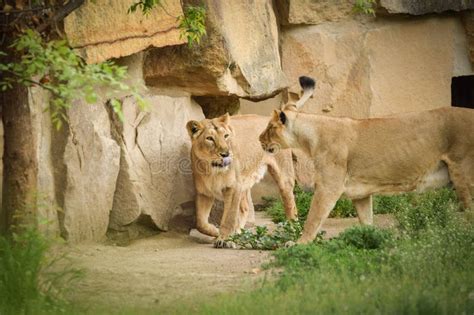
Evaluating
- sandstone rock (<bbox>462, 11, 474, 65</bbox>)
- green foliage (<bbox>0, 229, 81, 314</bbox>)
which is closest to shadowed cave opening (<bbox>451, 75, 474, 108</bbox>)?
sandstone rock (<bbox>462, 11, 474, 65</bbox>)

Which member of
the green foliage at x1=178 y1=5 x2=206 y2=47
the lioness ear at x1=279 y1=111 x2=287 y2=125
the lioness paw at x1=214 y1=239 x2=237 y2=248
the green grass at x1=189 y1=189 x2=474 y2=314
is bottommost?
the lioness paw at x1=214 y1=239 x2=237 y2=248

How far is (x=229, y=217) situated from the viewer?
1049 centimetres

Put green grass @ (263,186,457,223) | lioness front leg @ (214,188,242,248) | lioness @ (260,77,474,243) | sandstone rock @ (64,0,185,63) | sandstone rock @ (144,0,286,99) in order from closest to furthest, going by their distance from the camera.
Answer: sandstone rock @ (64,0,185,63)
lioness @ (260,77,474,243)
lioness front leg @ (214,188,242,248)
sandstone rock @ (144,0,286,99)
green grass @ (263,186,457,223)

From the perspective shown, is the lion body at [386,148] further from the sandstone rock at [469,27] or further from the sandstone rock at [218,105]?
the sandstone rock at [469,27]

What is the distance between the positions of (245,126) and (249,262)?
2972 mm

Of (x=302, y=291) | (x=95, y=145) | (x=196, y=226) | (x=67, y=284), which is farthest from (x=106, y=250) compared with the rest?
(x=302, y=291)

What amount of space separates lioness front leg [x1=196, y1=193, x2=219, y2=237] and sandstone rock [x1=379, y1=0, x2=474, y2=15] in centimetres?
368

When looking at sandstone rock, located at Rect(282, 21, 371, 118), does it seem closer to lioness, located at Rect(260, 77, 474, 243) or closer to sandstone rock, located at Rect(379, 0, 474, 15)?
sandstone rock, located at Rect(379, 0, 474, 15)

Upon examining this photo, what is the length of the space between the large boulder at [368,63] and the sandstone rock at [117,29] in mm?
2829

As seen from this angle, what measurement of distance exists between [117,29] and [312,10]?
3.70 metres

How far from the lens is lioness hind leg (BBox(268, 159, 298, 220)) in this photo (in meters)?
11.5

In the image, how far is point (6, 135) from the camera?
7398mm

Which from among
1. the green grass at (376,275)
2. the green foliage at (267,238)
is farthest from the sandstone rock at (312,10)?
the green grass at (376,275)

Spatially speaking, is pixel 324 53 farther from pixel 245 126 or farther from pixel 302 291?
pixel 302 291
